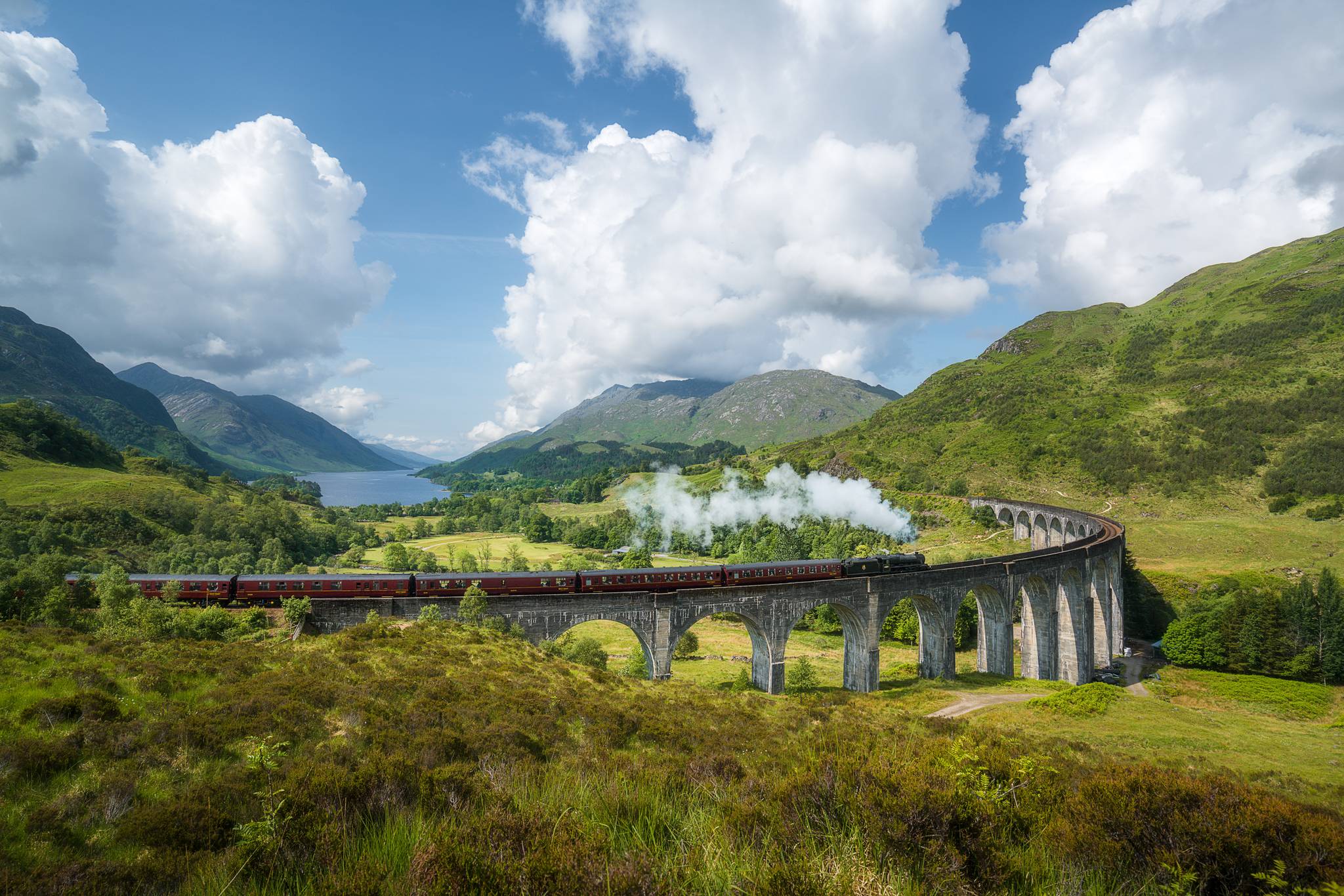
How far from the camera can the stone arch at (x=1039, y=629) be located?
4541 cm

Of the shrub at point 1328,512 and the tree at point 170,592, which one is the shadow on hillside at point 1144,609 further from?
the tree at point 170,592

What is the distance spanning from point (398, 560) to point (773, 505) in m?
65.0

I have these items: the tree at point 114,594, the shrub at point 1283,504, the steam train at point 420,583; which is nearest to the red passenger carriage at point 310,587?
the steam train at point 420,583

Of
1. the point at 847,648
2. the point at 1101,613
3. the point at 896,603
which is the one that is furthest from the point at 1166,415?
the point at 847,648

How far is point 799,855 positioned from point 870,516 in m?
83.2

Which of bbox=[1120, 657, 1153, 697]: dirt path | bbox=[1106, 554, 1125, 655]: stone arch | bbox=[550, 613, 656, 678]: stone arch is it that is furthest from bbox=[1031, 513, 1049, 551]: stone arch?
bbox=[550, 613, 656, 678]: stone arch

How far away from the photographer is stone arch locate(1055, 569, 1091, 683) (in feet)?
150

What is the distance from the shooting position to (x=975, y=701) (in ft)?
119

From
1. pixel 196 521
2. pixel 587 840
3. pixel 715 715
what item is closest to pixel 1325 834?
pixel 587 840

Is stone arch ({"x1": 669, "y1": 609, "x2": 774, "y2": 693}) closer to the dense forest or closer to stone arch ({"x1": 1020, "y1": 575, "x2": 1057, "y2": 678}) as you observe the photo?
stone arch ({"x1": 1020, "y1": 575, "x2": 1057, "y2": 678})

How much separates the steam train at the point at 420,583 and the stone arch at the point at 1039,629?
85.7ft

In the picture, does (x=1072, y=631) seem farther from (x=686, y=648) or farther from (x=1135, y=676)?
(x=686, y=648)

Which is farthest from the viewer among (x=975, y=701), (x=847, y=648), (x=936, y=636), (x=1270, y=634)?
(x=1270, y=634)

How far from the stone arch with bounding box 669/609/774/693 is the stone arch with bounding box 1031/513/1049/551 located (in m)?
64.3
